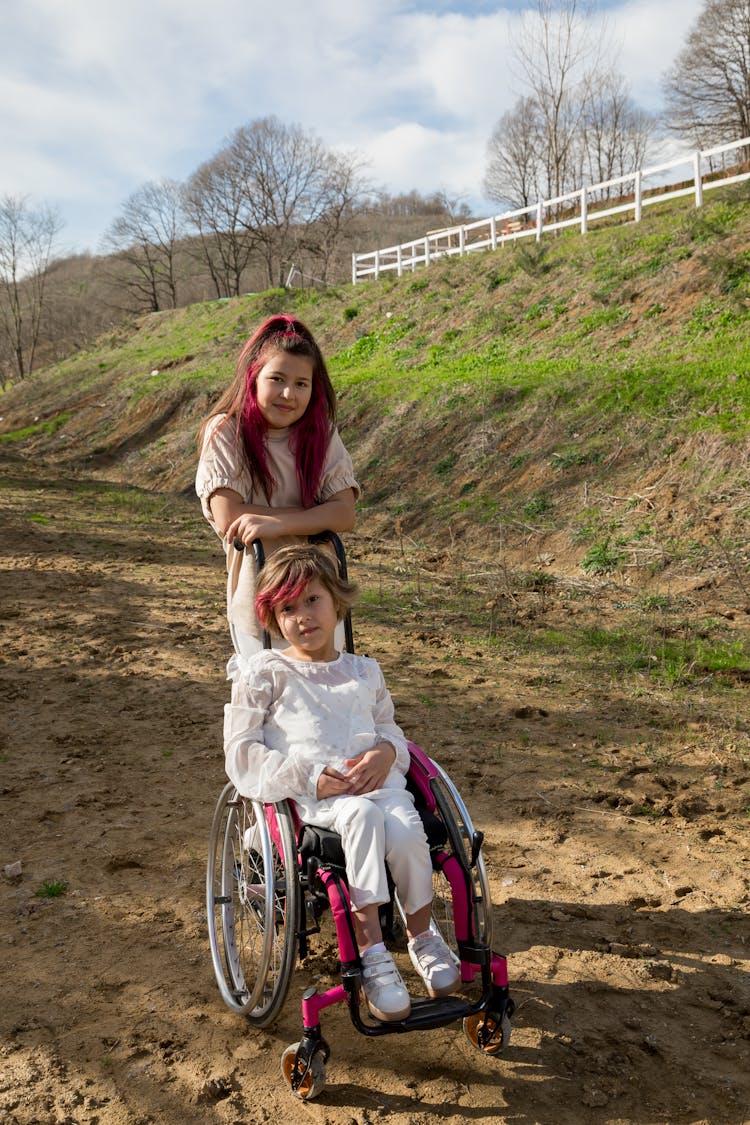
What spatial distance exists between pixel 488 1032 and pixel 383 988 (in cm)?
47

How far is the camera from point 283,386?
300 cm

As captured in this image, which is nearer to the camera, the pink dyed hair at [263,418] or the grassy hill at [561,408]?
the pink dyed hair at [263,418]

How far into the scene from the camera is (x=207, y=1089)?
8.18 ft

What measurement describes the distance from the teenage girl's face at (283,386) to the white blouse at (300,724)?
84cm

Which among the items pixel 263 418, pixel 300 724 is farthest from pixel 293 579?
pixel 263 418

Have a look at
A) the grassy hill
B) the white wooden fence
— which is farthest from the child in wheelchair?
the white wooden fence

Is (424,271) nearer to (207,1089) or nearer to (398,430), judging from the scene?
(398,430)

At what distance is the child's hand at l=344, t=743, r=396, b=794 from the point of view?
8.43 feet

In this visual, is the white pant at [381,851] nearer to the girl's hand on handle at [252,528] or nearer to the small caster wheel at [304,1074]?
the small caster wheel at [304,1074]

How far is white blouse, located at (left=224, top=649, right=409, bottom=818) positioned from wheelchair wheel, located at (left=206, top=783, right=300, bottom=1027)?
0.33ft

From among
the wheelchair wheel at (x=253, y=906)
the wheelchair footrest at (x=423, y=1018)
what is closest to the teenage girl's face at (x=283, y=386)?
the wheelchair wheel at (x=253, y=906)

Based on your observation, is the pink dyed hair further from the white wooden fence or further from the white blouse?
the white wooden fence

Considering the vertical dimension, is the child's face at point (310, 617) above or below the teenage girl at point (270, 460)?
below

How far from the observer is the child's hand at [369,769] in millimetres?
2568
